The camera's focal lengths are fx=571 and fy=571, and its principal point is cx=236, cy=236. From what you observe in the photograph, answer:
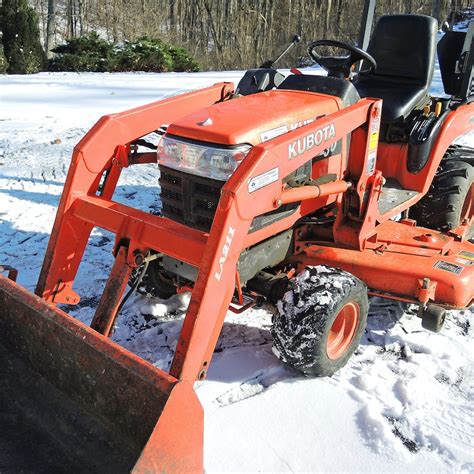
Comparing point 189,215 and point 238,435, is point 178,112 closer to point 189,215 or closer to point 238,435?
point 189,215

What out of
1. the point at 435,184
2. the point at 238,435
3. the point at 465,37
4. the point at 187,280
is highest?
the point at 465,37

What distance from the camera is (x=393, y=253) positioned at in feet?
11.1

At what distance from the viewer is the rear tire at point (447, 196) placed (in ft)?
13.5

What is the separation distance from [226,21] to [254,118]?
89.5 feet

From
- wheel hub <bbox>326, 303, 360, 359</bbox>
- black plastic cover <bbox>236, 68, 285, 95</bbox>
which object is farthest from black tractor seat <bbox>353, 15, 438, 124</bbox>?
wheel hub <bbox>326, 303, 360, 359</bbox>

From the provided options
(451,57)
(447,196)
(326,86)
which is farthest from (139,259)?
(451,57)

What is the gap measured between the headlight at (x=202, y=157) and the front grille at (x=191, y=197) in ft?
0.12

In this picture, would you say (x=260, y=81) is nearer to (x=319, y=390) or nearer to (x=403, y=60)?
(x=403, y=60)

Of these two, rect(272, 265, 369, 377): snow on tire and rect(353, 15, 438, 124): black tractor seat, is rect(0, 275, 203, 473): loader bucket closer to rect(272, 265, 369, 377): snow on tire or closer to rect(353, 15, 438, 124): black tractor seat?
rect(272, 265, 369, 377): snow on tire

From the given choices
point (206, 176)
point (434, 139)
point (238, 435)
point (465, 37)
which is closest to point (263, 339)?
point (238, 435)

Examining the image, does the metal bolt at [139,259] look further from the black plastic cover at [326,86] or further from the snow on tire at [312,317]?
the black plastic cover at [326,86]

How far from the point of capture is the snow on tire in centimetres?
273

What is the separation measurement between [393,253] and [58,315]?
1939 mm

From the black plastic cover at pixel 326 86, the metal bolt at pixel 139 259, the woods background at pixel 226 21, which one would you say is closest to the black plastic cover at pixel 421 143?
the black plastic cover at pixel 326 86
